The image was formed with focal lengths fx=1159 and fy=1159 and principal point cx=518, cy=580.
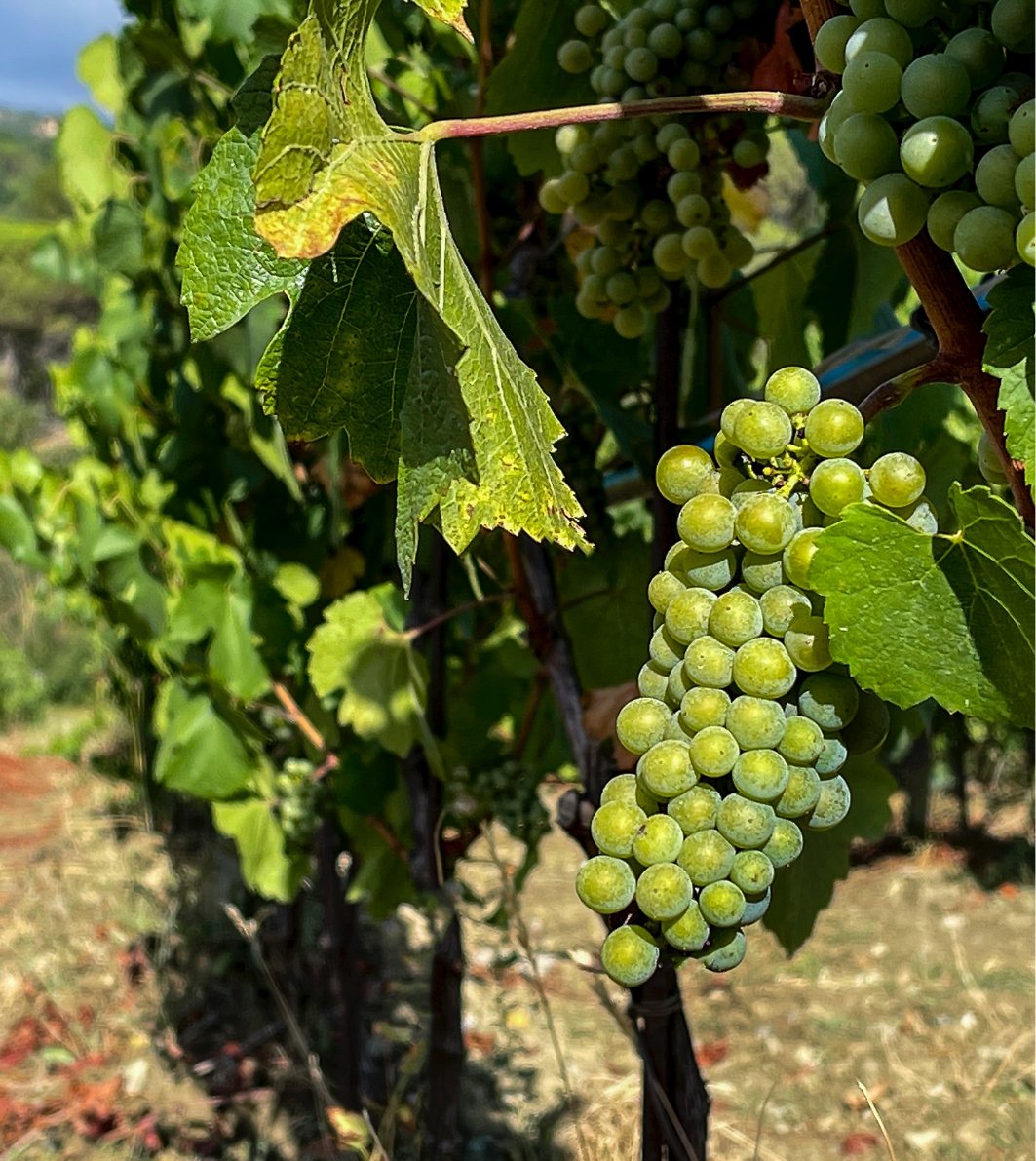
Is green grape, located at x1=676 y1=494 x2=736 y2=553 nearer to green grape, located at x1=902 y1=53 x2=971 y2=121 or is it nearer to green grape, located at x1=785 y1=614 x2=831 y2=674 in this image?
green grape, located at x1=785 y1=614 x2=831 y2=674

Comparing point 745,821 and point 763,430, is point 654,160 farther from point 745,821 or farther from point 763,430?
point 745,821

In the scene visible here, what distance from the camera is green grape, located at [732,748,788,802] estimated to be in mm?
624

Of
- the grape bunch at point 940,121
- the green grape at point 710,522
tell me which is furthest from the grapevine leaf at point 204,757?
the grape bunch at point 940,121

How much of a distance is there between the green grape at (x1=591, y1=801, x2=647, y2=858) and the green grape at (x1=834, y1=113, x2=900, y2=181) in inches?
14.2

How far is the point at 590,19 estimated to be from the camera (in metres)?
1.10

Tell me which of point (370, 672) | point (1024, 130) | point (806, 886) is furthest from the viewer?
point (370, 672)

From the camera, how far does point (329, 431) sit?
751mm

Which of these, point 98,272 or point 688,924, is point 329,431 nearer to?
point 688,924

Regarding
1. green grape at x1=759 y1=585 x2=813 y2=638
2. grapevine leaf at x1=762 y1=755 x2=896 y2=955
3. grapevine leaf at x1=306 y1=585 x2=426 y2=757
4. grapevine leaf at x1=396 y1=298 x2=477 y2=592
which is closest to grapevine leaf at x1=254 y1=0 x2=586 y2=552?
grapevine leaf at x1=396 y1=298 x2=477 y2=592

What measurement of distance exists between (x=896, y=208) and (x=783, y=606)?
213 mm

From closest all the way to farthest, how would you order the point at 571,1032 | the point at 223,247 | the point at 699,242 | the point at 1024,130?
the point at 1024,130 → the point at 223,247 → the point at 699,242 → the point at 571,1032

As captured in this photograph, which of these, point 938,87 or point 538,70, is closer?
point 938,87

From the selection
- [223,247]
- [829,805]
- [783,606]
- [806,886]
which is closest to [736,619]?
[783,606]

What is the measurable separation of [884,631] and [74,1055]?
339 cm
